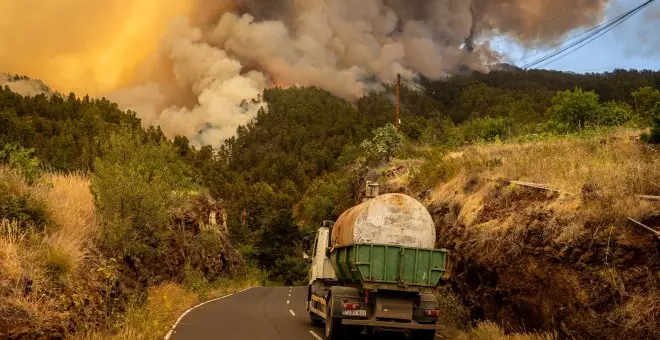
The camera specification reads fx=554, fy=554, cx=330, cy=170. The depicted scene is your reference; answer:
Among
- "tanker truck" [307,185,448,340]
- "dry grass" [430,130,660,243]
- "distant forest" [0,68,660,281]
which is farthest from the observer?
"distant forest" [0,68,660,281]

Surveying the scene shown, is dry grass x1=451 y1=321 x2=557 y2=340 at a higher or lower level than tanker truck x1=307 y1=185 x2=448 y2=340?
lower

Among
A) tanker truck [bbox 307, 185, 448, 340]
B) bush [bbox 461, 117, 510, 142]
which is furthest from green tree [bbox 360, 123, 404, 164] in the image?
tanker truck [bbox 307, 185, 448, 340]

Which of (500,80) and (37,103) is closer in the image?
(37,103)

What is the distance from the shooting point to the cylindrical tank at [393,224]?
13680 millimetres

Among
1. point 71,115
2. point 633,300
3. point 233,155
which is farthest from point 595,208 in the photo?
point 233,155

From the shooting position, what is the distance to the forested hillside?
Answer: 764 inches

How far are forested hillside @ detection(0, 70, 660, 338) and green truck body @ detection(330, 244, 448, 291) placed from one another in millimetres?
5861

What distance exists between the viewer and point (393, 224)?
1370 cm

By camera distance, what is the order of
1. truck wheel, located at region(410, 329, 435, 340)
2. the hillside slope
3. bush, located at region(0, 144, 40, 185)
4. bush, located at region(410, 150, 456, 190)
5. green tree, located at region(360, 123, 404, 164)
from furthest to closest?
green tree, located at region(360, 123, 404, 164) < bush, located at region(410, 150, 456, 190) < bush, located at region(0, 144, 40, 185) < truck wheel, located at region(410, 329, 435, 340) < the hillside slope

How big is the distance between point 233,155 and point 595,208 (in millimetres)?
177865

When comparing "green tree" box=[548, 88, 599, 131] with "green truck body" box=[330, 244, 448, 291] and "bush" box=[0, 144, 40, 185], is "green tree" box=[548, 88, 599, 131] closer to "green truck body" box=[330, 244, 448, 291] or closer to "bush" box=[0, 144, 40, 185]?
"green truck body" box=[330, 244, 448, 291]

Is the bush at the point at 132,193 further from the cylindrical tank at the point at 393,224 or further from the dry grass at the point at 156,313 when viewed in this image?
the cylindrical tank at the point at 393,224

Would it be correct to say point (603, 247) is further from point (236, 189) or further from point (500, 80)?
point (500, 80)

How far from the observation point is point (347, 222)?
1497 cm
